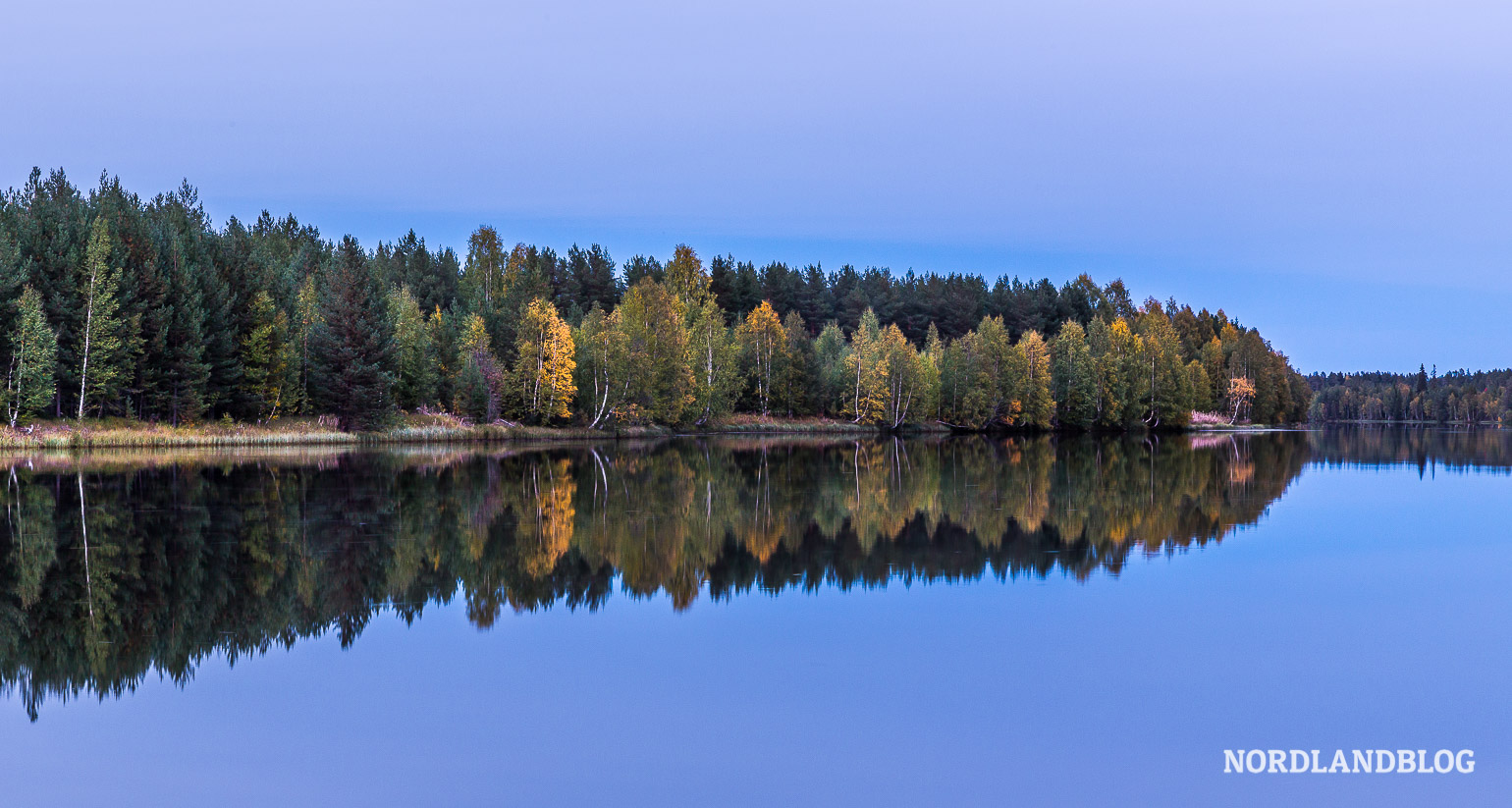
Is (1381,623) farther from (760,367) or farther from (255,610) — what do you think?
(760,367)

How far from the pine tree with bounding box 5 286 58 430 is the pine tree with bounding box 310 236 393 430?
39.7ft

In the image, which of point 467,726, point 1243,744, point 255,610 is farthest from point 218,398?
point 1243,744

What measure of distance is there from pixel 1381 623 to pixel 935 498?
13291mm

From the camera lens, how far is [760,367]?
82750 mm

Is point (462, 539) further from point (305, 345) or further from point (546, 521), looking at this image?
point (305, 345)

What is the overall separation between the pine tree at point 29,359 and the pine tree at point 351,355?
12.1 meters

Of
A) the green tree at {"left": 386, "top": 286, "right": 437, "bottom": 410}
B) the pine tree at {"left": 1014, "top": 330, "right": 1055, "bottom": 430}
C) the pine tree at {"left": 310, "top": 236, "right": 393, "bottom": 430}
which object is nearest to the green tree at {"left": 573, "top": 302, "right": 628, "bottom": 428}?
the green tree at {"left": 386, "top": 286, "right": 437, "bottom": 410}

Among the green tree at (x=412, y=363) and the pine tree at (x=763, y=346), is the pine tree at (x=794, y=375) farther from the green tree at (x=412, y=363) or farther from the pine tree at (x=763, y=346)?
the green tree at (x=412, y=363)

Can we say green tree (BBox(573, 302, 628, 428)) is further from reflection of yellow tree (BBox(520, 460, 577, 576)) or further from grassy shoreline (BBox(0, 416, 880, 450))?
reflection of yellow tree (BBox(520, 460, 577, 576))

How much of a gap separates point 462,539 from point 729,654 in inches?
328

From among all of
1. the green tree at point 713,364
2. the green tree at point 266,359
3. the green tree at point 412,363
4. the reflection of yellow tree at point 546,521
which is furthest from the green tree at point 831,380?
the reflection of yellow tree at point 546,521

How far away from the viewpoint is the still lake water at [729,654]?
7188 millimetres

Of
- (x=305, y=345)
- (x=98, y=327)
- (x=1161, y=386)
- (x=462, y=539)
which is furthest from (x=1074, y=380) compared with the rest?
(x=462, y=539)

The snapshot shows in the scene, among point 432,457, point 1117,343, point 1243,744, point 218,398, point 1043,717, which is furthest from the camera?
point 1117,343
